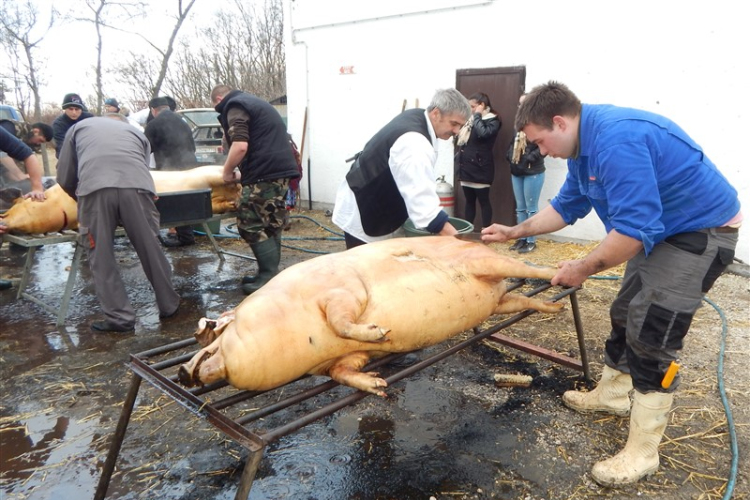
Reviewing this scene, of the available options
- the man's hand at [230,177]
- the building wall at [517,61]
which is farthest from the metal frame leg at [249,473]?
the building wall at [517,61]

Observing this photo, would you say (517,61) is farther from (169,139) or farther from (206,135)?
(206,135)

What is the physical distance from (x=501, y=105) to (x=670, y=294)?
5.11 m

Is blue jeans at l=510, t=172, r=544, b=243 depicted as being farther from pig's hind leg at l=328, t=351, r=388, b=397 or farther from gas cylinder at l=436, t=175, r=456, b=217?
pig's hind leg at l=328, t=351, r=388, b=397

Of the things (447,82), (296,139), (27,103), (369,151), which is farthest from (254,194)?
(27,103)

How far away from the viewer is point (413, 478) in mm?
2465

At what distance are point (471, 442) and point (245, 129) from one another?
11.3 feet

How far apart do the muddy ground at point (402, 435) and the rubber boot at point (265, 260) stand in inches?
42.3

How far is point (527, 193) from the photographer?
633 cm

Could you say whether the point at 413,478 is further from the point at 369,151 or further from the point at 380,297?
the point at 369,151

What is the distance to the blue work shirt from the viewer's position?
82.1 inches

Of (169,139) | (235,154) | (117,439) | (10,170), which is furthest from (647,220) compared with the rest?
(10,170)

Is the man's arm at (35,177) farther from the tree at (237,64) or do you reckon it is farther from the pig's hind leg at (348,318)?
the tree at (237,64)

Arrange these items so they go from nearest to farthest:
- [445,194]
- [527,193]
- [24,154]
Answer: [24,154] < [527,193] < [445,194]

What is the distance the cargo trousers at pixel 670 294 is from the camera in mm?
2266
